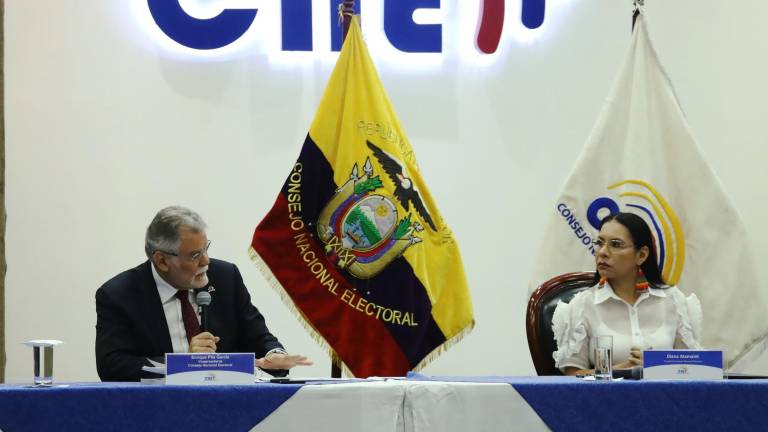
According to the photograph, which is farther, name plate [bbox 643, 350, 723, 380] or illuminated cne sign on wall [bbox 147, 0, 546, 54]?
illuminated cne sign on wall [bbox 147, 0, 546, 54]

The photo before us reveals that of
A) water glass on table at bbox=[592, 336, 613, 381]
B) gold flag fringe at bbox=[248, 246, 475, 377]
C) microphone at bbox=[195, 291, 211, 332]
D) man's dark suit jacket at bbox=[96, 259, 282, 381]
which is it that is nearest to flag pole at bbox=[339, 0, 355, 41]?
gold flag fringe at bbox=[248, 246, 475, 377]

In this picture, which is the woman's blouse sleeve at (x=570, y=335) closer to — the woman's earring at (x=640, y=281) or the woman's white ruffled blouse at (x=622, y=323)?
the woman's white ruffled blouse at (x=622, y=323)

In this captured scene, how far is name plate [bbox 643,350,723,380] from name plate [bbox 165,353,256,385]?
976mm

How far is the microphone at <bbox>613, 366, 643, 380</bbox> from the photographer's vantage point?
2494 millimetres

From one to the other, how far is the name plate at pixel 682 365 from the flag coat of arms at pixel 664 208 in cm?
171

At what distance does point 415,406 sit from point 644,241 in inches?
58.4

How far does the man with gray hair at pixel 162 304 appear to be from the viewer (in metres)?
3.03

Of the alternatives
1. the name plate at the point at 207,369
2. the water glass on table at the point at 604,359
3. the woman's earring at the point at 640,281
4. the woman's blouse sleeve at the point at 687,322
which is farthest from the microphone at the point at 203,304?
the woman's blouse sleeve at the point at 687,322

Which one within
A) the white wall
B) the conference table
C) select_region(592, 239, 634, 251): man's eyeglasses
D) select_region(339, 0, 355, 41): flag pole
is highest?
select_region(339, 0, 355, 41): flag pole

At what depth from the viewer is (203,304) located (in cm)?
282

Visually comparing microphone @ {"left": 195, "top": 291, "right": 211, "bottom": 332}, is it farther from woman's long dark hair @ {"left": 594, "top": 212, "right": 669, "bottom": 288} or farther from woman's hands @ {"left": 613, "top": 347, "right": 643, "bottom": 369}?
woman's long dark hair @ {"left": 594, "top": 212, "right": 669, "bottom": 288}

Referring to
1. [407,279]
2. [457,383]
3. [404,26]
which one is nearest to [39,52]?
[404,26]

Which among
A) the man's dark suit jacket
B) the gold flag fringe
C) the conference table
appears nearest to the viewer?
the conference table

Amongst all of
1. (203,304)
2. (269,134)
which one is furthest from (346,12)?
(203,304)
